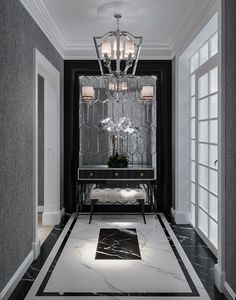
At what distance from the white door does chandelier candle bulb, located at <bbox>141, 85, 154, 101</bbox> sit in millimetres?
1027

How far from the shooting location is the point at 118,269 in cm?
317

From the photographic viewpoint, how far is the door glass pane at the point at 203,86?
12.8 feet

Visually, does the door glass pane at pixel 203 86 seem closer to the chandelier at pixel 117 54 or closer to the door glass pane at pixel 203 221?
the chandelier at pixel 117 54

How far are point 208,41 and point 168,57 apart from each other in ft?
5.14

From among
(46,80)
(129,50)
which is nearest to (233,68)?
(129,50)

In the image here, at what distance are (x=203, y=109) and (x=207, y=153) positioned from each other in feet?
1.76

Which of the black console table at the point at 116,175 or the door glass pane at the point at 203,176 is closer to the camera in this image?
the door glass pane at the point at 203,176

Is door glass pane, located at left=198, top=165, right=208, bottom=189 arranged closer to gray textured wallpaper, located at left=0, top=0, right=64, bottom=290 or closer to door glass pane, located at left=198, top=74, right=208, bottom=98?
door glass pane, located at left=198, top=74, right=208, bottom=98

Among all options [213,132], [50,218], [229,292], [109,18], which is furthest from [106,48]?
[50,218]

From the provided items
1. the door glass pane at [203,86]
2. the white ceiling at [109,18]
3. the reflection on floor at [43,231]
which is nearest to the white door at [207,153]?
the door glass pane at [203,86]

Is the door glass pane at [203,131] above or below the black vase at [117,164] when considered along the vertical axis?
above

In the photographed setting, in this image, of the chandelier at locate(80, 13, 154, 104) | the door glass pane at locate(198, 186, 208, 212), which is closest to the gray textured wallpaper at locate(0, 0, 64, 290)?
the chandelier at locate(80, 13, 154, 104)

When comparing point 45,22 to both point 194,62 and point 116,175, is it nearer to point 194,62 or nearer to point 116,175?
point 194,62

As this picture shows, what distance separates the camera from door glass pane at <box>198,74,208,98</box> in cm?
390
